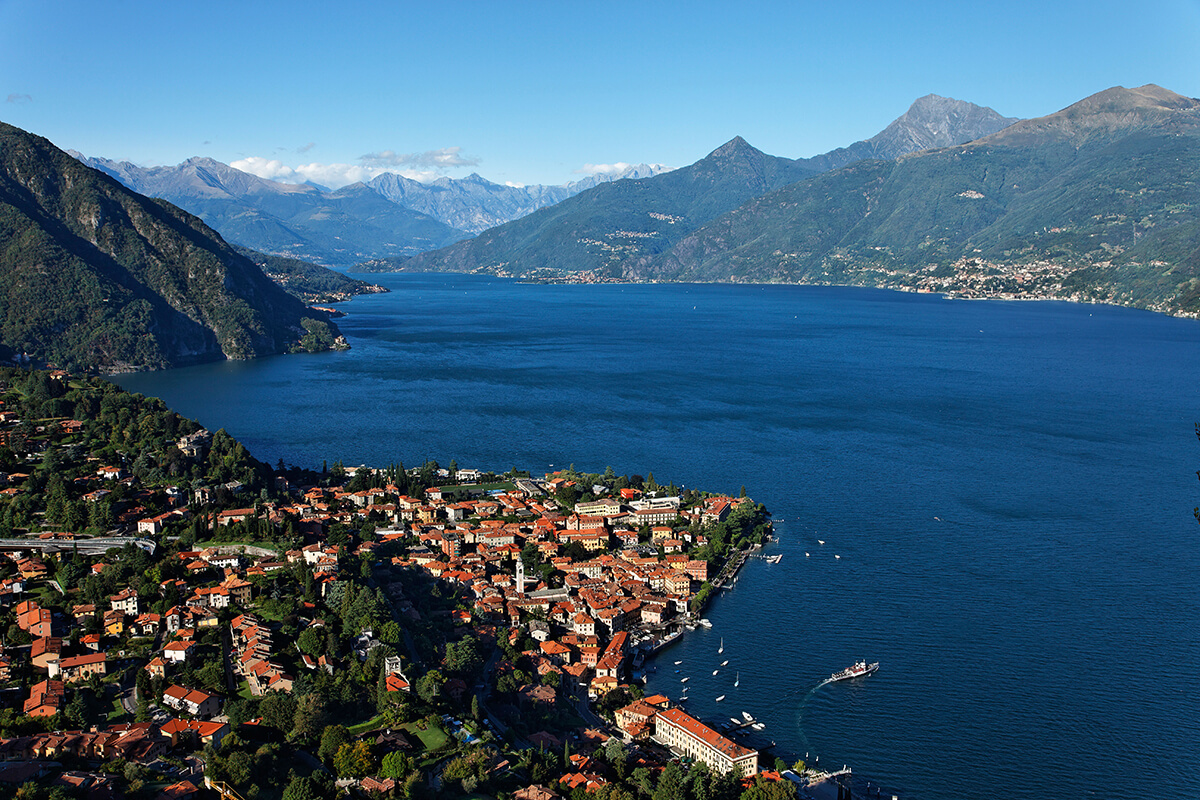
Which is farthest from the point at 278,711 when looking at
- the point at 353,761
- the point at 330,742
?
the point at 353,761

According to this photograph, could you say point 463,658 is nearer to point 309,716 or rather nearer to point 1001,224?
point 309,716

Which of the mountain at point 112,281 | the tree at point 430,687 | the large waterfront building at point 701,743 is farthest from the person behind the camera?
the mountain at point 112,281

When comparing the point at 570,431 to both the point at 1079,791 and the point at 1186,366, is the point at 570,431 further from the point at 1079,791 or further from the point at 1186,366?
the point at 1186,366

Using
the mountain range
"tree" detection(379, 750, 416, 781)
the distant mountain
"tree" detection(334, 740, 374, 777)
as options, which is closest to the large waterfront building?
"tree" detection(379, 750, 416, 781)

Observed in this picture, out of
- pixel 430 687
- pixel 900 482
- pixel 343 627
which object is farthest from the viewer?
pixel 900 482

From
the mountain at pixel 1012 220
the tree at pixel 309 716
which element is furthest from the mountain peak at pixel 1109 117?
the tree at pixel 309 716

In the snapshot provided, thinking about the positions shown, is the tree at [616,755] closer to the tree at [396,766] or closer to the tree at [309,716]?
the tree at [396,766]

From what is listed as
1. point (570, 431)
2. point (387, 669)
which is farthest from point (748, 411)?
point (387, 669)
